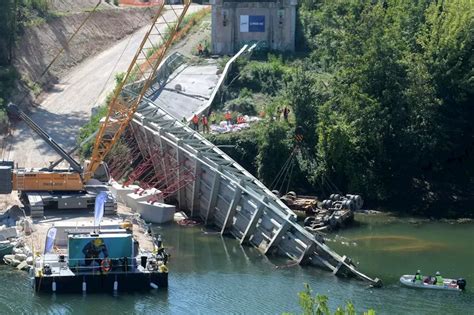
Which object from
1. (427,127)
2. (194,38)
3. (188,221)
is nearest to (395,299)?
(188,221)

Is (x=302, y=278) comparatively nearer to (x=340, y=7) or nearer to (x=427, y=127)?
(x=427, y=127)

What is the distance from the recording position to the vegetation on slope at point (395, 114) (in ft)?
246

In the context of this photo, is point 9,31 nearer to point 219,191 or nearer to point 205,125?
point 205,125

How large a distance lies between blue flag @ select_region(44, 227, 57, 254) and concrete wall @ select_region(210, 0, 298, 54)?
38.5 m

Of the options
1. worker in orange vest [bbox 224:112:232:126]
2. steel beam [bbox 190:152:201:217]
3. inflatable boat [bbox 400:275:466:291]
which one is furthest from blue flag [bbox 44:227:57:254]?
worker in orange vest [bbox 224:112:232:126]

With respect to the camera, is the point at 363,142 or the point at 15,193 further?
the point at 363,142

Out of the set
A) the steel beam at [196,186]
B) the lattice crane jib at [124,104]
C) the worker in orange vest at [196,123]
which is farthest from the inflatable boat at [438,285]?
the worker in orange vest at [196,123]

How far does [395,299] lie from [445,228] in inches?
599

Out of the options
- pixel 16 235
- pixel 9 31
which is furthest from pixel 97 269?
pixel 9 31

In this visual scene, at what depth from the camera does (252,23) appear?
94.4m

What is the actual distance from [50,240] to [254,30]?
4074cm

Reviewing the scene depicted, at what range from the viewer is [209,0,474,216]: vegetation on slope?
7494cm

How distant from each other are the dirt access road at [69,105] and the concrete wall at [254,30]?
7.93 metres

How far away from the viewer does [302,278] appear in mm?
58344
